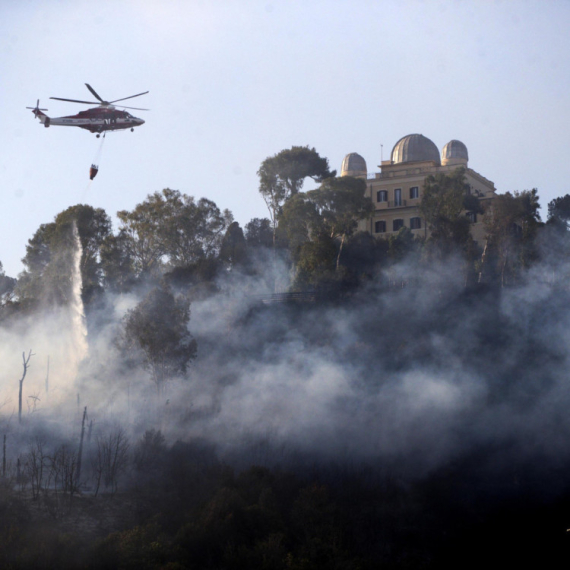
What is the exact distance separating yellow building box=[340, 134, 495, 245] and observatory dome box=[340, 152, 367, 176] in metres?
2.22

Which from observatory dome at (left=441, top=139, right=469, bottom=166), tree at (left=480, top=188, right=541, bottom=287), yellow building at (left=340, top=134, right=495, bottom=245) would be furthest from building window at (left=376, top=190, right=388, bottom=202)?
tree at (left=480, top=188, right=541, bottom=287)

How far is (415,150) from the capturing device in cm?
7225

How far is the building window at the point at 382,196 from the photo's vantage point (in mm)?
71375

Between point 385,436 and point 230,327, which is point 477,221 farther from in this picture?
point 385,436

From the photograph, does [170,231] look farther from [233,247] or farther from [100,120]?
[100,120]

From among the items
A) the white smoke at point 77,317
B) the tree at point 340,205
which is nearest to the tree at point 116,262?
the white smoke at point 77,317

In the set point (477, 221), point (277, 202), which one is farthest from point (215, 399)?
point (477, 221)

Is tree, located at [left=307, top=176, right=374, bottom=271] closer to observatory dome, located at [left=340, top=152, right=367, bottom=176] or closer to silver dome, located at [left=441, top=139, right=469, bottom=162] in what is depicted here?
silver dome, located at [left=441, top=139, right=469, bottom=162]

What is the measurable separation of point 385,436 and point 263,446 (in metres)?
5.91

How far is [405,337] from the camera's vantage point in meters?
43.5

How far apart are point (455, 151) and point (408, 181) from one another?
5.91m

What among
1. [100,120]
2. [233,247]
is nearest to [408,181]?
[233,247]

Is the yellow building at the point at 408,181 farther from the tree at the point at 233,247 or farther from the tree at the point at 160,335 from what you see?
the tree at the point at 160,335

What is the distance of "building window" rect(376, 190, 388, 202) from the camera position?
2810 inches
